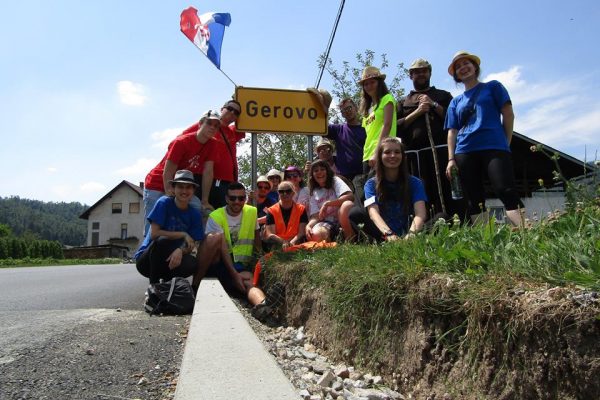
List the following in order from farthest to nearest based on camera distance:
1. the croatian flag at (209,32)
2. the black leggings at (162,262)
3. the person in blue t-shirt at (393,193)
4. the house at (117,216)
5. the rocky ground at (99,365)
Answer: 1. the house at (117,216)
2. the croatian flag at (209,32)
3. the black leggings at (162,262)
4. the person in blue t-shirt at (393,193)
5. the rocky ground at (99,365)

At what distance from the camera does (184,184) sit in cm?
500

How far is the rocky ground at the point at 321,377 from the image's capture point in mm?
2129

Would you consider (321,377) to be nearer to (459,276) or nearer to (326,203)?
(459,276)

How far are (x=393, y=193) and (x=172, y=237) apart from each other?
220 cm

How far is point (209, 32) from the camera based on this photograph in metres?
7.53

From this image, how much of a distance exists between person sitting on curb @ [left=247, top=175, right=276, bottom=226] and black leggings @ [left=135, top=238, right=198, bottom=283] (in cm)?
183

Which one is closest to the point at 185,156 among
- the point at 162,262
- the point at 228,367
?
the point at 162,262

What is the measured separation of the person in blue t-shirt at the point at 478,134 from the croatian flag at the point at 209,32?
4.19 m

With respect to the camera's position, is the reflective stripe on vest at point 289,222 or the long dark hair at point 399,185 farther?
the reflective stripe on vest at point 289,222

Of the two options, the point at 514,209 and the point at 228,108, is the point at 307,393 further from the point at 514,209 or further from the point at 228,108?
the point at 228,108

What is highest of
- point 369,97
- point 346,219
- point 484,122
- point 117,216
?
point 117,216

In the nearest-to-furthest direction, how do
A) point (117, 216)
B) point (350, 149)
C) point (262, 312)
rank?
point (262, 312) < point (350, 149) < point (117, 216)

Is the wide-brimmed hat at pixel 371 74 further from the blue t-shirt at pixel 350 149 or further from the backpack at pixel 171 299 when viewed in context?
the backpack at pixel 171 299

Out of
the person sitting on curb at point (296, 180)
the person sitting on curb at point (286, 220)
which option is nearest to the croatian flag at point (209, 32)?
the person sitting on curb at point (296, 180)
